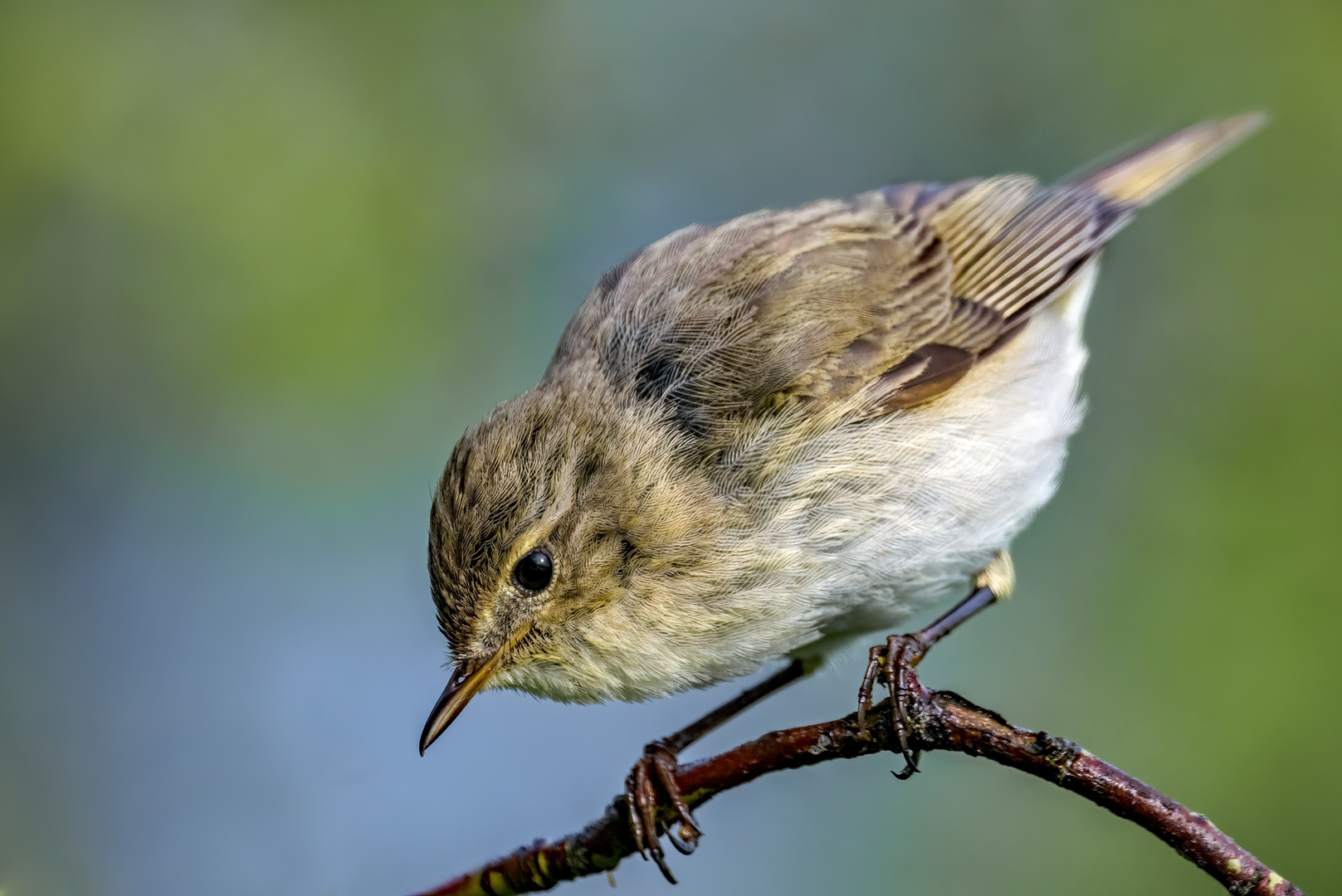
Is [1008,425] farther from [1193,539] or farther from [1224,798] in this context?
[1224,798]

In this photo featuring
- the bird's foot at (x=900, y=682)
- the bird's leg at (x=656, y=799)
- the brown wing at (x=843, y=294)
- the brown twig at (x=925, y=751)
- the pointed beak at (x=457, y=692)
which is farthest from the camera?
the brown wing at (x=843, y=294)

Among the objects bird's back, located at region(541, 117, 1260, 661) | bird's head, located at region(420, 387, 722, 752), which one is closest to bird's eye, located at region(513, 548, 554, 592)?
bird's head, located at region(420, 387, 722, 752)

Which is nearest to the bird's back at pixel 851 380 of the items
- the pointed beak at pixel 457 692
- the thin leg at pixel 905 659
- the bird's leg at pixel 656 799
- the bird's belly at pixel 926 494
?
the bird's belly at pixel 926 494

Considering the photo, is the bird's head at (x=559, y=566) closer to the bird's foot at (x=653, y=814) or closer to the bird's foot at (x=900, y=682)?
the bird's foot at (x=653, y=814)

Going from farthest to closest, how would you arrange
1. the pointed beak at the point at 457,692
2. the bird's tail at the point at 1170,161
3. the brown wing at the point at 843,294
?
the bird's tail at the point at 1170,161 → the brown wing at the point at 843,294 → the pointed beak at the point at 457,692

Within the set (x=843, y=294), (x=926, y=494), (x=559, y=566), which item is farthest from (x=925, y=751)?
(x=843, y=294)

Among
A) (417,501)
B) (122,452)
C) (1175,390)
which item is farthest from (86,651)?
(1175,390)

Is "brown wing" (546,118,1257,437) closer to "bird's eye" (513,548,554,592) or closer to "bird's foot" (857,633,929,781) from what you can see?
"bird's eye" (513,548,554,592)

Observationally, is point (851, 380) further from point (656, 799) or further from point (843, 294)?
point (656, 799)
